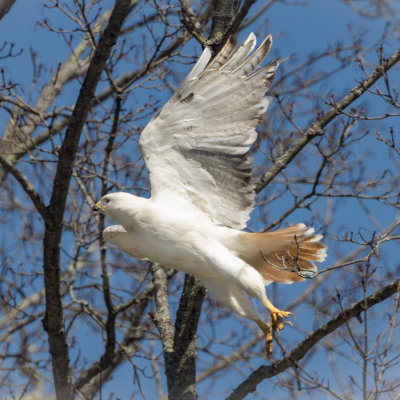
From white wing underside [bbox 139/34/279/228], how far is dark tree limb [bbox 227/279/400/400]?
1.01 metres

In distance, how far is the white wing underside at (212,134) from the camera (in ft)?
16.0

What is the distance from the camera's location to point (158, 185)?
4.91 m

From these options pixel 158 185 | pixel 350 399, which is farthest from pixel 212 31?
pixel 350 399

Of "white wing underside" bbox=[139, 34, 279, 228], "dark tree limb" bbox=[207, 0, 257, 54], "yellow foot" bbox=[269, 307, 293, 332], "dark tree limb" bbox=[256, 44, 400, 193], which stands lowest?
"yellow foot" bbox=[269, 307, 293, 332]

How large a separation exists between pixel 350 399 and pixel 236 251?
4.31 feet

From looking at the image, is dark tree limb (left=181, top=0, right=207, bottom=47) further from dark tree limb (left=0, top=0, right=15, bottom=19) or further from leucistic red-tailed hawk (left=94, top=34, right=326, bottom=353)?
dark tree limb (left=0, top=0, right=15, bottom=19)

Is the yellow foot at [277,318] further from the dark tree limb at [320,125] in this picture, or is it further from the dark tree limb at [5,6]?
the dark tree limb at [5,6]

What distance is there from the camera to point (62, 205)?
4621mm

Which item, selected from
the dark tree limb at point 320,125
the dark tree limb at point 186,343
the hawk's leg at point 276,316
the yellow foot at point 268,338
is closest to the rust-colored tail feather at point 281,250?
the hawk's leg at point 276,316

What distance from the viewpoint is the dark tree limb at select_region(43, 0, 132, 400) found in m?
4.39

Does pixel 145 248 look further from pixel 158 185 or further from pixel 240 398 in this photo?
pixel 240 398

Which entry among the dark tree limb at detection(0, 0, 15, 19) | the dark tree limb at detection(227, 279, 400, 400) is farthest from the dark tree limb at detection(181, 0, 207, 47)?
the dark tree limb at detection(227, 279, 400, 400)

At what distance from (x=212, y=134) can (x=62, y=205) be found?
1187mm

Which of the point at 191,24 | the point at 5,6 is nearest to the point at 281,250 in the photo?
the point at 191,24
